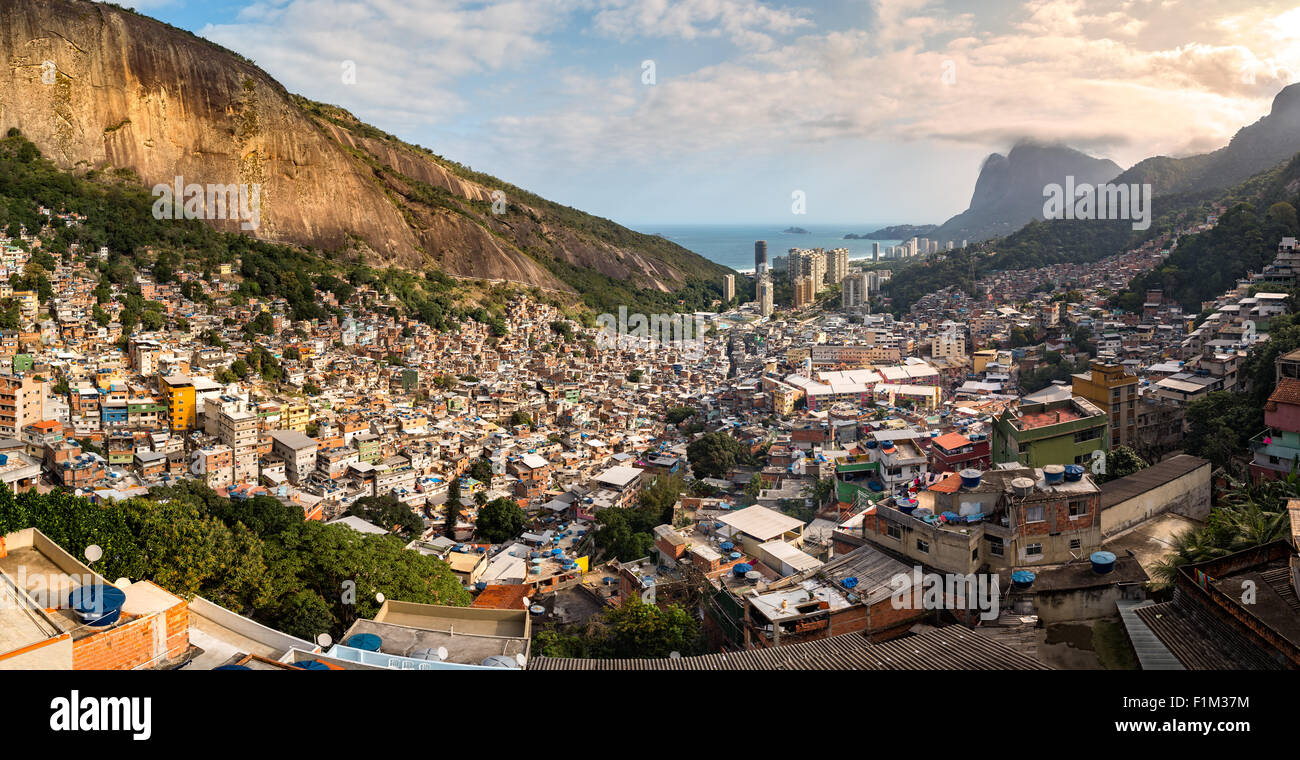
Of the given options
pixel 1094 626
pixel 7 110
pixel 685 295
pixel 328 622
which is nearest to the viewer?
pixel 1094 626

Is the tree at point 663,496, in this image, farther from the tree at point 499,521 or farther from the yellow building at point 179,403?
the yellow building at point 179,403

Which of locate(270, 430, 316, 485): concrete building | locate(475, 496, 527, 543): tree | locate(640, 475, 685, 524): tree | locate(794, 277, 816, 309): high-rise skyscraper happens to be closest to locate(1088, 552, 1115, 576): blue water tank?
locate(640, 475, 685, 524): tree

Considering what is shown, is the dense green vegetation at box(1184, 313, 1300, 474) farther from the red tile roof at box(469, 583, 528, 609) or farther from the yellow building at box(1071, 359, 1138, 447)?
the red tile roof at box(469, 583, 528, 609)

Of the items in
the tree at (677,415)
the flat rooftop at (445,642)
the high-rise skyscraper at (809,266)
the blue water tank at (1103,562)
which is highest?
the high-rise skyscraper at (809,266)

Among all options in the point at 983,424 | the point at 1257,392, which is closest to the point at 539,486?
the point at 983,424

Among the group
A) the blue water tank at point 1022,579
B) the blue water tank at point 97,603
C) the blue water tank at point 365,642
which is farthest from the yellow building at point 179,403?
the blue water tank at point 1022,579

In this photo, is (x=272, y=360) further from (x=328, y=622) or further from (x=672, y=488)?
(x=328, y=622)
